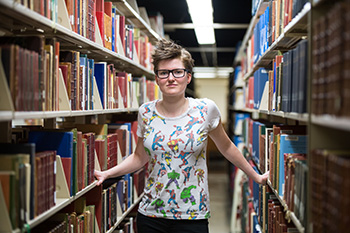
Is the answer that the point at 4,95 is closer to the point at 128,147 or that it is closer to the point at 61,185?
the point at 61,185

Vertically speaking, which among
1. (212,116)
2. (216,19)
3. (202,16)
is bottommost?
(212,116)

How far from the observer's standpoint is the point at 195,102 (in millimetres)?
2361

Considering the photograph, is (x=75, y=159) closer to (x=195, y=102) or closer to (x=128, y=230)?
(x=195, y=102)

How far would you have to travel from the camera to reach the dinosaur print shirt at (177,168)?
2219 millimetres

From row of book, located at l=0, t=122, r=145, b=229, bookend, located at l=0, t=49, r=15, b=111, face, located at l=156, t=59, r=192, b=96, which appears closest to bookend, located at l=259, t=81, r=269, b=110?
face, located at l=156, t=59, r=192, b=96

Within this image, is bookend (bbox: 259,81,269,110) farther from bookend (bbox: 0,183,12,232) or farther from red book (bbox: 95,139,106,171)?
bookend (bbox: 0,183,12,232)

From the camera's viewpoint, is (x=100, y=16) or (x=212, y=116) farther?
(x=100, y=16)

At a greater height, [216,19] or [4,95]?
[216,19]

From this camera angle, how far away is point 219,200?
280 inches

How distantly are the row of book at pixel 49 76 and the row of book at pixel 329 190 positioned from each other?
1.13m

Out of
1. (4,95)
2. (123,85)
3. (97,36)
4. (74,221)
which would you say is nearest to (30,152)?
(4,95)

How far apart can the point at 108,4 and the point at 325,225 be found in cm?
240

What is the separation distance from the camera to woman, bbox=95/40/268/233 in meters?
2.22

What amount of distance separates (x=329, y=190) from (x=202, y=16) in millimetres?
4466
